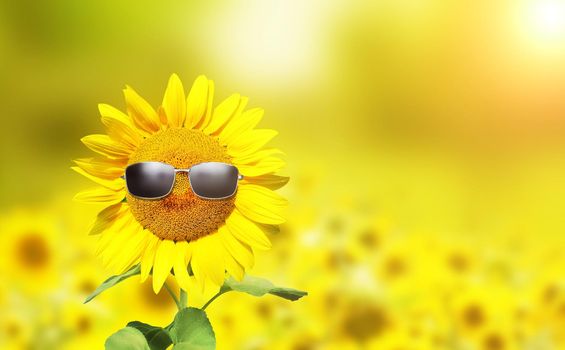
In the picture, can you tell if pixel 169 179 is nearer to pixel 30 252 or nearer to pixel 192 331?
pixel 192 331

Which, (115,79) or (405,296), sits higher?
(115,79)

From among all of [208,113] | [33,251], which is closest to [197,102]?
[208,113]

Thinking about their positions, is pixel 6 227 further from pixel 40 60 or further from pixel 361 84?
pixel 361 84

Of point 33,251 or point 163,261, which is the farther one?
point 33,251

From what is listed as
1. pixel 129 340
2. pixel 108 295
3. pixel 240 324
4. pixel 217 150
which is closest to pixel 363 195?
pixel 240 324

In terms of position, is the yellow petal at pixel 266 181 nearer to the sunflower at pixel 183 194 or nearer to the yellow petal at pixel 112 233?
the sunflower at pixel 183 194

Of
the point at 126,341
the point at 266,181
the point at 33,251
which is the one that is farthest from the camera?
the point at 33,251

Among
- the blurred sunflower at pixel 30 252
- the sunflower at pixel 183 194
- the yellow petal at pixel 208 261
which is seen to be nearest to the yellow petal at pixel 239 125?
the sunflower at pixel 183 194

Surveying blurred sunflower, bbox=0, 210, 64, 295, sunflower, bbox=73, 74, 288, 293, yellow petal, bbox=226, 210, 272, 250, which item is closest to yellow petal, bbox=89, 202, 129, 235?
sunflower, bbox=73, 74, 288, 293
